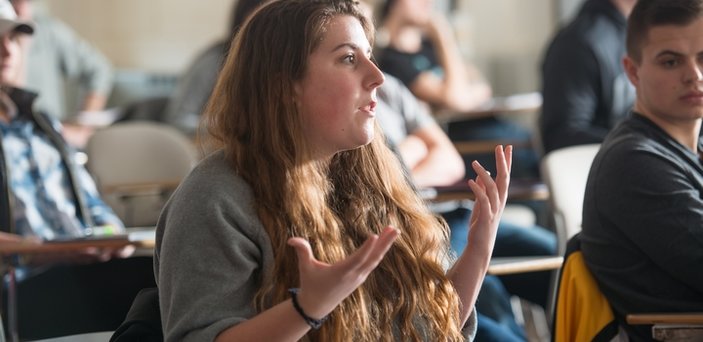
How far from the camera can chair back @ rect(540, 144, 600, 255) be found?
112 inches

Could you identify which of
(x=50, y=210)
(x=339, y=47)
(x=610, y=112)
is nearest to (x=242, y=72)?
(x=339, y=47)

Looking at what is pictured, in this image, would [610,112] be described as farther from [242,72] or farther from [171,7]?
[171,7]

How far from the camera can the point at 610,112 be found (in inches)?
153

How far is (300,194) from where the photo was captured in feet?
5.71

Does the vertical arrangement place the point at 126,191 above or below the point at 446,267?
below

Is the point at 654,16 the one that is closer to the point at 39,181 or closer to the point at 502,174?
the point at 502,174

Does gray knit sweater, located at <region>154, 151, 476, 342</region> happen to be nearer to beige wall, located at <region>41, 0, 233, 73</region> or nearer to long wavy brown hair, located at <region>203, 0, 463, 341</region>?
long wavy brown hair, located at <region>203, 0, 463, 341</region>

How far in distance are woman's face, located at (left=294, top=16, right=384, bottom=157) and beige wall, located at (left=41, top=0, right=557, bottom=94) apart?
6.63 meters

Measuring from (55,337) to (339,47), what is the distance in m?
0.75

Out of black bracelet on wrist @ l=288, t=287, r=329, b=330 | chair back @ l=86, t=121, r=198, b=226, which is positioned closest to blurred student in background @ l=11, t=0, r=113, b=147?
chair back @ l=86, t=121, r=198, b=226

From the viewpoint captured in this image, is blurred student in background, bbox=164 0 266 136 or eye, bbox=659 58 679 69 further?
blurred student in background, bbox=164 0 266 136

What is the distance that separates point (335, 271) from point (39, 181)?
1829 mm

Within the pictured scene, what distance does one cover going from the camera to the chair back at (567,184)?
2.85 m

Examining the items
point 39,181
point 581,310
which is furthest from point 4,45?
point 581,310
